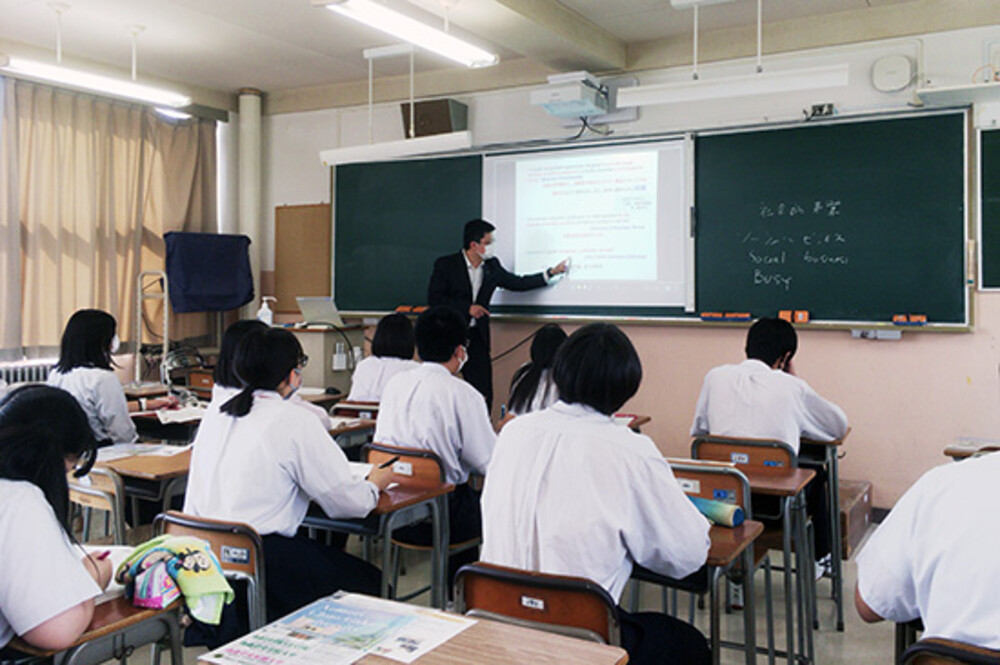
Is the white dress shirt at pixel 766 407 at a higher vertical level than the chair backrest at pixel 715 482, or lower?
higher

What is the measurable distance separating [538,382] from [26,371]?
4459 millimetres

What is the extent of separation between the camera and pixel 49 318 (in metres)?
6.28

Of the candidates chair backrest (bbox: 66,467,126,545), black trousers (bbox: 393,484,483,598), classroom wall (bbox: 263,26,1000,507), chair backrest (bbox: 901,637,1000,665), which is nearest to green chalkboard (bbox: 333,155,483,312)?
classroom wall (bbox: 263,26,1000,507)

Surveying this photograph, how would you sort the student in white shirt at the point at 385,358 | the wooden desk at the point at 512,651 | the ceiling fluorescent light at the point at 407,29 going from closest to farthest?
the wooden desk at the point at 512,651 < the ceiling fluorescent light at the point at 407,29 < the student in white shirt at the point at 385,358

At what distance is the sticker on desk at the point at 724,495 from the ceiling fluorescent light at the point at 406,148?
2953 mm

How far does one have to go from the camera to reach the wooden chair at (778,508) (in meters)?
2.97

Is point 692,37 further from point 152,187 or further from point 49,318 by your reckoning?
point 49,318

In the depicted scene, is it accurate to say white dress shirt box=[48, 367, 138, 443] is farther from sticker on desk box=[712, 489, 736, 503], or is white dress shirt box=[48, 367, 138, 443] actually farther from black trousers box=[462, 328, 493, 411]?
sticker on desk box=[712, 489, 736, 503]

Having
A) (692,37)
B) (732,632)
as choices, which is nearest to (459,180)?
(692,37)

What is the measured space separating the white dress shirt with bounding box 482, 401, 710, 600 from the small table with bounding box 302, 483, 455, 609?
0.71 meters

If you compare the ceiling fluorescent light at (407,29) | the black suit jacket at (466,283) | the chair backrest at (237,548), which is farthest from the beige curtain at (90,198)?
the chair backrest at (237,548)

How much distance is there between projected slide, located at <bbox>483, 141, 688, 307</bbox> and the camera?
5.66 metres

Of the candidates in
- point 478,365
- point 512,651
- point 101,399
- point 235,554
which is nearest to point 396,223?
point 478,365

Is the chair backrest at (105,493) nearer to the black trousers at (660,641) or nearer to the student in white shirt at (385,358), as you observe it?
the student in white shirt at (385,358)
